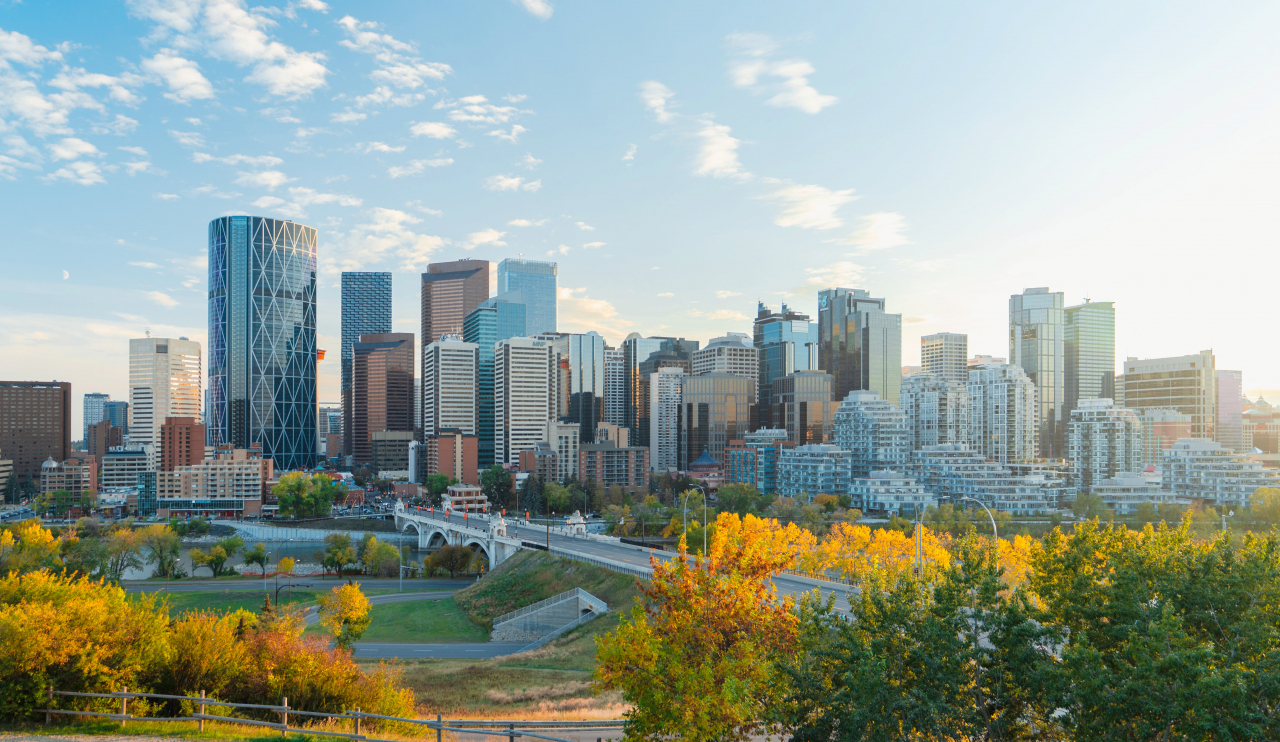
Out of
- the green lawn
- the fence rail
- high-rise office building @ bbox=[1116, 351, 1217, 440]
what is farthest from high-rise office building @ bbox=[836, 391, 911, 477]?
the fence rail

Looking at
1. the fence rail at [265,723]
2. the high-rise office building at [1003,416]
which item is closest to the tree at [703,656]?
the fence rail at [265,723]

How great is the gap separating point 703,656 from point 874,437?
472ft

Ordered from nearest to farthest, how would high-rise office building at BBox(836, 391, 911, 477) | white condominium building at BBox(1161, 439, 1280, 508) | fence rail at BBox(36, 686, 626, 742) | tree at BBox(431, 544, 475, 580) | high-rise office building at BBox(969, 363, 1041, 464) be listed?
fence rail at BBox(36, 686, 626, 742)
tree at BBox(431, 544, 475, 580)
white condominium building at BBox(1161, 439, 1280, 508)
high-rise office building at BBox(836, 391, 911, 477)
high-rise office building at BBox(969, 363, 1041, 464)

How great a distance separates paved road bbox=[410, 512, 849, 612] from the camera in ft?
167

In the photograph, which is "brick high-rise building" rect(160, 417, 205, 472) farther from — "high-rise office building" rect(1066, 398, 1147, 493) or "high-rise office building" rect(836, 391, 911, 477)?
"high-rise office building" rect(1066, 398, 1147, 493)

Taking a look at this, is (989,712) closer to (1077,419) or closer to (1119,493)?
(1119,493)

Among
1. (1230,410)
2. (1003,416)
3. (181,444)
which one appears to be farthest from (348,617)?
(1230,410)

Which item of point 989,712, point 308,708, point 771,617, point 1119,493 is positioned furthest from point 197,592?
point 1119,493

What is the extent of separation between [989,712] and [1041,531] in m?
101

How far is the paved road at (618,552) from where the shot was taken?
2007 inches

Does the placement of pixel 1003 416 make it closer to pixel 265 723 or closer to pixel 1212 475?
pixel 1212 475

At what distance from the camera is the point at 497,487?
17100 cm

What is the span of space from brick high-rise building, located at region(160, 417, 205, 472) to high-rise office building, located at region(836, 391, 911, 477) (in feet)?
510

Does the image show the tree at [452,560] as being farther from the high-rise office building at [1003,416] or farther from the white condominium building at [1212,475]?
the high-rise office building at [1003,416]
